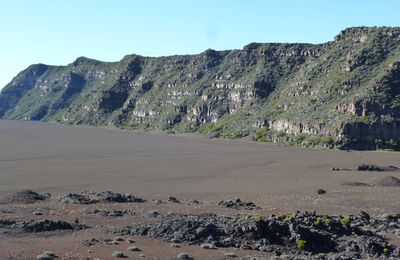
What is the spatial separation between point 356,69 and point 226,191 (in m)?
82.4

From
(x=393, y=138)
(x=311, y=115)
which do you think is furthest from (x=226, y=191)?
(x=311, y=115)

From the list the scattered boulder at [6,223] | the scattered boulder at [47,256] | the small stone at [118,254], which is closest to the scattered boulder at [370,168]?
the scattered boulder at [6,223]

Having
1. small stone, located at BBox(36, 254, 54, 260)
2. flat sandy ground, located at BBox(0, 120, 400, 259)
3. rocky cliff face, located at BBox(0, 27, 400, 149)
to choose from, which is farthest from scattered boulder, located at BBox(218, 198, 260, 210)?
rocky cliff face, located at BBox(0, 27, 400, 149)

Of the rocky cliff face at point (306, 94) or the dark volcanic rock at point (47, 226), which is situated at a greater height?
the rocky cliff face at point (306, 94)

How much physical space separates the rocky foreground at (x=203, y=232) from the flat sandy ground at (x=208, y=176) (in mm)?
1257

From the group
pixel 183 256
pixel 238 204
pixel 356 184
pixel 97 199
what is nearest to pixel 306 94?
pixel 356 184

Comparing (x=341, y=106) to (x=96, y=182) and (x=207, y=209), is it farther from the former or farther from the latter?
(x=207, y=209)

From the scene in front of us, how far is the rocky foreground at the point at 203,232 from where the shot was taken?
96.8ft

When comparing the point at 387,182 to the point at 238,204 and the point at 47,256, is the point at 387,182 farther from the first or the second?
the point at 47,256

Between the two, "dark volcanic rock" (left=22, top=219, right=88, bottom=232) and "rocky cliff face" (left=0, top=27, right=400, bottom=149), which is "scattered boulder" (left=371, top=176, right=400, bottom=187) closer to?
"dark volcanic rock" (left=22, top=219, right=88, bottom=232)

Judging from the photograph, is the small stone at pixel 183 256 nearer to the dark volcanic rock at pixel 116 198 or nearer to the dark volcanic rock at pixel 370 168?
the dark volcanic rock at pixel 116 198

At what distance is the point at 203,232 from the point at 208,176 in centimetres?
3389

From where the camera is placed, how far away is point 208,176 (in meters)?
66.3

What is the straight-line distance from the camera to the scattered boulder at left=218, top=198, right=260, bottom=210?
44.3 meters
